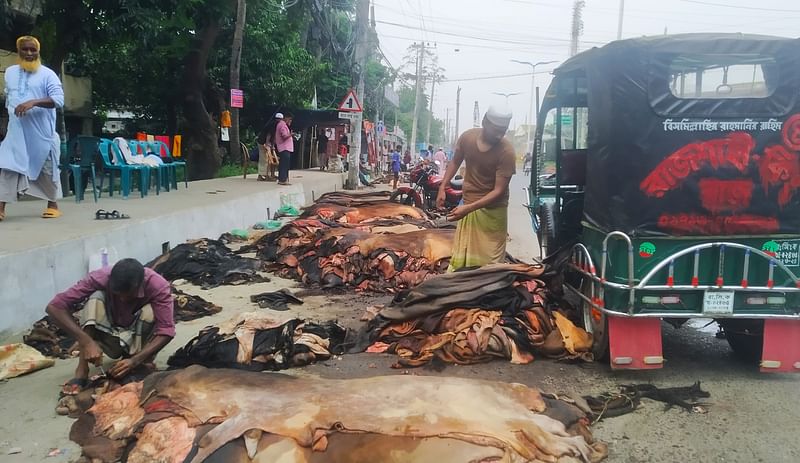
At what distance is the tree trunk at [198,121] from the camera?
58.1ft

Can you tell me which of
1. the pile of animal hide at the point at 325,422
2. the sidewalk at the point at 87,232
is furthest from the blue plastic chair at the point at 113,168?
the pile of animal hide at the point at 325,422

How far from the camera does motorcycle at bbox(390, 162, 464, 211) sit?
12.3 m

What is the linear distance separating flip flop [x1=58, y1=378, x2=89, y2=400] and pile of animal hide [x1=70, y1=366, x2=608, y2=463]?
0.34m

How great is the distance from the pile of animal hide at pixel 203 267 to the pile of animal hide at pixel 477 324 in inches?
104

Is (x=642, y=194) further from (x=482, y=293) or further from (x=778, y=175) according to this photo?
(x=482, y=293)

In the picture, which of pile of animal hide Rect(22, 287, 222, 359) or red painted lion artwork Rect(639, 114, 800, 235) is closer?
red painted lion artwork Rect(639, 114, 800, 235)

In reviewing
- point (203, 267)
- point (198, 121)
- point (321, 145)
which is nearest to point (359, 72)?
point (198, 121)

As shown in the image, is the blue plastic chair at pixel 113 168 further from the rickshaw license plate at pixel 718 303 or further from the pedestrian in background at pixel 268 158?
the rickshaw license plate at pixel 718 303

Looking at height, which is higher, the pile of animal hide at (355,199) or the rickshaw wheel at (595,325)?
the pile of animal hide at (355,199)

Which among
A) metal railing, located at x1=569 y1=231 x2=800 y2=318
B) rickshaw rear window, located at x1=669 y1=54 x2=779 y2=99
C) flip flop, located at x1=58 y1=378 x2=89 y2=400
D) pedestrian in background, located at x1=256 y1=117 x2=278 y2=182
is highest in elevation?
rickshaw rear window, located at x1=669 y1=54 x2=779 y2=99

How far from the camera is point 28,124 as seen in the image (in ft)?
21.1

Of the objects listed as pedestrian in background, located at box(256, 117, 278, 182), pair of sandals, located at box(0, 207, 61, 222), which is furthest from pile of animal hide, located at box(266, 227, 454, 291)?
pedestrian in background, located at box(256, 117, 278, 182)

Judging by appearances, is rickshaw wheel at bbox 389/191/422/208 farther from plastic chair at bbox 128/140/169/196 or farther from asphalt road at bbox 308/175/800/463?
asphalt road at bbox 308/175/800/463

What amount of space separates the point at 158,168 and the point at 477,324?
7.83 m
